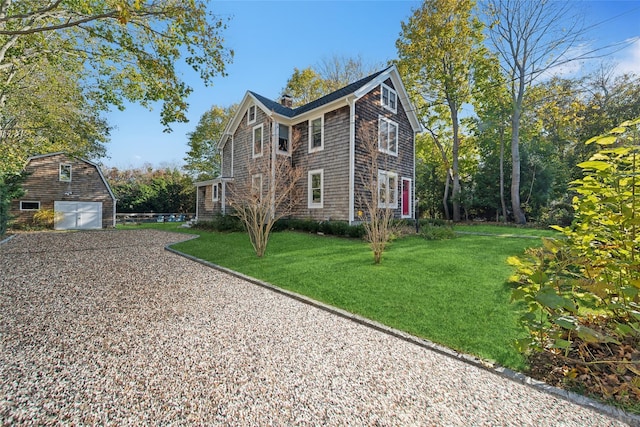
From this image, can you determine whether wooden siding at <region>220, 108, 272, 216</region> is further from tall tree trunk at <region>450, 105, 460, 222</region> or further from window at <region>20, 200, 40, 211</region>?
tall tree trunk at <region>450, 105, 460, 222</region>

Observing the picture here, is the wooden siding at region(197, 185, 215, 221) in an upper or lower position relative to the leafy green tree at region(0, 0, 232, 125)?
lower

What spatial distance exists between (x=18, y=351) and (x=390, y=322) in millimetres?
4178

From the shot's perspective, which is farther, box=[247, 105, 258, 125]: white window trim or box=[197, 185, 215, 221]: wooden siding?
box=[197, 185, 215, 221]: wooden siding

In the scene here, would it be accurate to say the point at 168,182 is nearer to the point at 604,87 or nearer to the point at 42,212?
the point at 42,212

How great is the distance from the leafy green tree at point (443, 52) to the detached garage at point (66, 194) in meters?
22.1

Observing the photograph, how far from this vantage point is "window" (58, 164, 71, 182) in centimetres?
1714

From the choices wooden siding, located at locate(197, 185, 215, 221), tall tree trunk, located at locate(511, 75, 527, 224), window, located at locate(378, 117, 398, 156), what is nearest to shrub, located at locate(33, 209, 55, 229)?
wooden siding, located at locate(197, 185, 215, 221)

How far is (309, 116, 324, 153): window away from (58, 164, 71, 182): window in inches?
659

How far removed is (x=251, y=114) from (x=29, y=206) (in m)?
15.1

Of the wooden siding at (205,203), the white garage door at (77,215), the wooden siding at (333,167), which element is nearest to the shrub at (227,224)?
the wooden siding at (333,167)

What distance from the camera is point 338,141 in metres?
11.8

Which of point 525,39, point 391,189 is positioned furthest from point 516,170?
point 391,189

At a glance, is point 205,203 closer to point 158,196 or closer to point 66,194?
point 66,194

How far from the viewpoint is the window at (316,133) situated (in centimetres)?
1268
